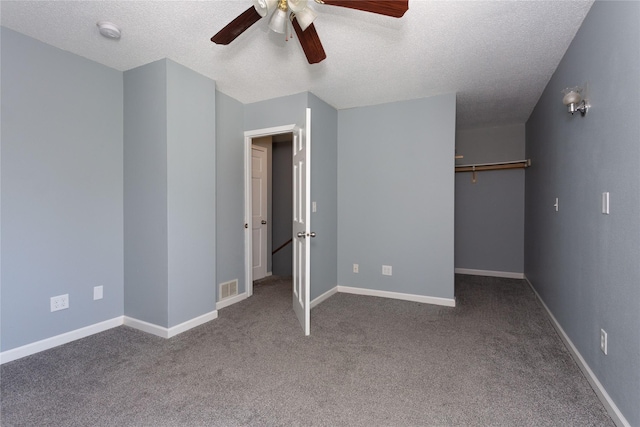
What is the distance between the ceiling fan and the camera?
5.21 ft

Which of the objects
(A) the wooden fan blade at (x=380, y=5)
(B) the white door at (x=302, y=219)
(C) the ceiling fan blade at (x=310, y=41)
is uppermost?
(C) the ceiling fan blade at (x=310, y=41)

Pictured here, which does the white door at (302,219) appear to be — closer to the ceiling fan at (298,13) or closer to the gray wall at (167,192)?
the ceiling fan at (298,13)

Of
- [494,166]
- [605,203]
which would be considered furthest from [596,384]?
[494,166]

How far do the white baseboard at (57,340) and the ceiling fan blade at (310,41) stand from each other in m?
2.93

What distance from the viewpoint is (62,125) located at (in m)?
2.48

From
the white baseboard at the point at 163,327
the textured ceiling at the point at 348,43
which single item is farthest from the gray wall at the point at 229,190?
the white baseboard at the point at 163,327

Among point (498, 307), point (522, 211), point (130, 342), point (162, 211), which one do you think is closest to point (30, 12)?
point (162, 211)

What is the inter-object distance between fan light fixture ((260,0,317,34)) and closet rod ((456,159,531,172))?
414cm

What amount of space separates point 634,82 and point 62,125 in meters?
3.81

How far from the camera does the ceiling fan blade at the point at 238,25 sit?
173cm

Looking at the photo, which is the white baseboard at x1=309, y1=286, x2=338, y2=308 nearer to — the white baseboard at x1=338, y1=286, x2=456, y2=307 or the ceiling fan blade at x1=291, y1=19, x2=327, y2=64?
the white baseboard at x1=338, y1=286, x2=456, y2=307

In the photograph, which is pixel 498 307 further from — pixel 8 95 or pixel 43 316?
pixel 8 95

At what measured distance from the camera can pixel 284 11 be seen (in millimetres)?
1757

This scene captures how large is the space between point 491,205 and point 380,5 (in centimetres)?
445
